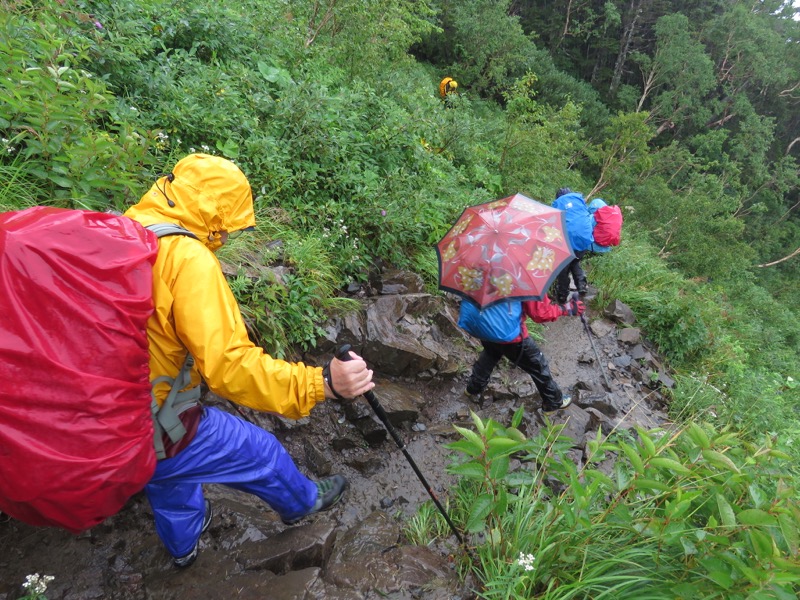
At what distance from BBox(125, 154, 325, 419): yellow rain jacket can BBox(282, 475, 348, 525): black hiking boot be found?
Result: 1256mm

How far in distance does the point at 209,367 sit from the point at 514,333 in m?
2.52

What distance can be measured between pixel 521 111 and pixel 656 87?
73.4 ft

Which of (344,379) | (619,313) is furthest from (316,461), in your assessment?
(619,313)

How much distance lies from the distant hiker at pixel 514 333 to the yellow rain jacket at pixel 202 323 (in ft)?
6.56

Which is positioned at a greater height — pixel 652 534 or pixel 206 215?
pixel 206 215

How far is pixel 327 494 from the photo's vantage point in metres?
2.84

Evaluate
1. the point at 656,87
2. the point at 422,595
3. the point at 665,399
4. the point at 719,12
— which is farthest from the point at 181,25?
the point at 719,12

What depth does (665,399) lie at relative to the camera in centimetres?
560

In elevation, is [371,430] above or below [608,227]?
below

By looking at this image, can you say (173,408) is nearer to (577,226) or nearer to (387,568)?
(387,568)

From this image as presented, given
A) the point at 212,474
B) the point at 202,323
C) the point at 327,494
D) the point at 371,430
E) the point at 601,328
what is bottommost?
the point at 371,430

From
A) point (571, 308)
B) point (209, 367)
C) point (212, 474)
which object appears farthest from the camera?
point (571, 308)

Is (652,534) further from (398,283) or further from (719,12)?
(719,12)

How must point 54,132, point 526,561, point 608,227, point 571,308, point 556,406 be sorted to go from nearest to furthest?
point 526,561 → point 54,132 → point 571,308 → point 556,406 → point 608,227
